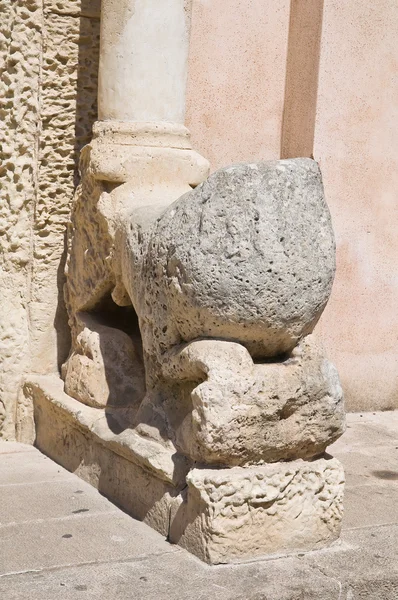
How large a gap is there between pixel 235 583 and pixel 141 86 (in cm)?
235

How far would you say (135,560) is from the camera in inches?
132

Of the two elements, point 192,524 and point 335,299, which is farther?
point 335,299

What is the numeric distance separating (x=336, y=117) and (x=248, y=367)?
2464mm

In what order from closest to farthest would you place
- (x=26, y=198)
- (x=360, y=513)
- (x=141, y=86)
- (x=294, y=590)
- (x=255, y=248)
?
(x=294, y=590)
(x=255, y=248)
(x=360, y=513)
(x=141, y=86)
(x=26, y=198)

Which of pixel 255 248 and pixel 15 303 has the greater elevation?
pixel 255 248

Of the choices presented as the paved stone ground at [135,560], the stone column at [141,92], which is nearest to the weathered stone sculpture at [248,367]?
the paved stone ground at [135,560]

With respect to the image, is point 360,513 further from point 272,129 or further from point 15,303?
point 272,129

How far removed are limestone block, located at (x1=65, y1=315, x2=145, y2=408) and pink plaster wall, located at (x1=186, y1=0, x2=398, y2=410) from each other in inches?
55.1

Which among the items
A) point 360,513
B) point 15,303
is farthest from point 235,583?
point 15,303

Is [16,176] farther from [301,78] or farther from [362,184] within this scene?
[362,184]

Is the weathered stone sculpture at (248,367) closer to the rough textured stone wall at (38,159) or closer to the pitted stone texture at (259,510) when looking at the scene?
the pitted stone texture at (259,510)

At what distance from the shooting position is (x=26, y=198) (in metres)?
4.84

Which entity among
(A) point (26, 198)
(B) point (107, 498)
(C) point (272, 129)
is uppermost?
(C) point (272, 129)

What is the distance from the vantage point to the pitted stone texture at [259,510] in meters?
3.31
